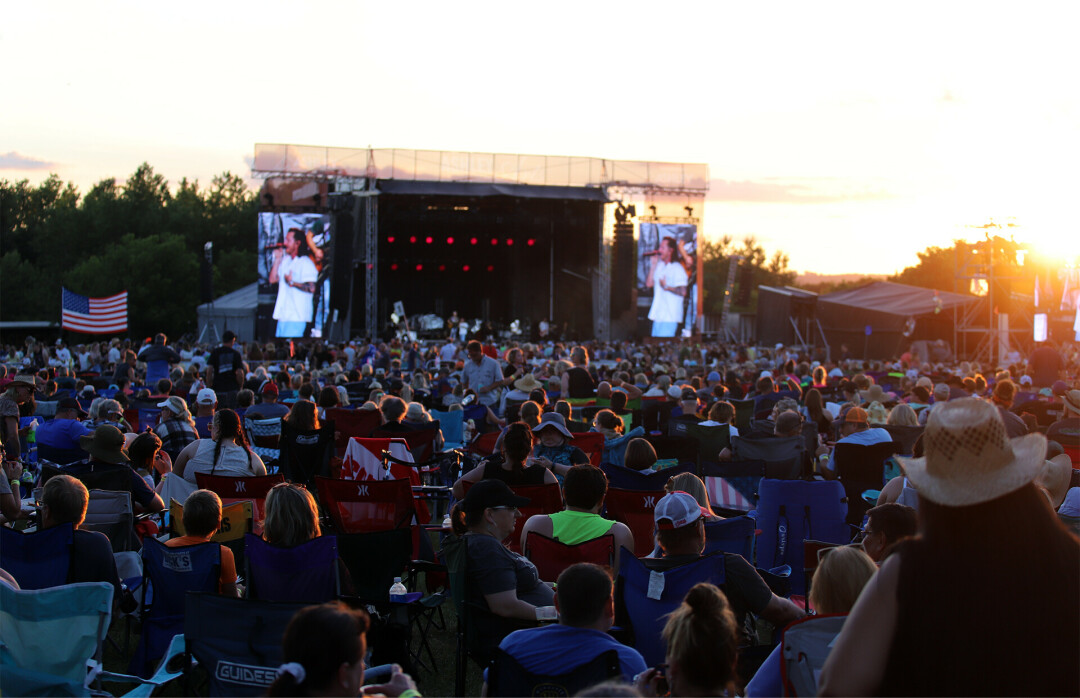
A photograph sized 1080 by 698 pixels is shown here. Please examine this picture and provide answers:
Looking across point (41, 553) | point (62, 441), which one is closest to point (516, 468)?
point (41, 553)

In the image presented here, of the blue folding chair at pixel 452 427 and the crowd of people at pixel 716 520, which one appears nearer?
the crowd of people at pixel 716 520

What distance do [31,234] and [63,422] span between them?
183 feet

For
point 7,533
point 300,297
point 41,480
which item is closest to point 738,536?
point 7,533

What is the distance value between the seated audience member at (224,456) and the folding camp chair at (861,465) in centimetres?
378

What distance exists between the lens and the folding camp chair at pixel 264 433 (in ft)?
25.6

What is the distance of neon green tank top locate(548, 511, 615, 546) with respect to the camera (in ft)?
13.5

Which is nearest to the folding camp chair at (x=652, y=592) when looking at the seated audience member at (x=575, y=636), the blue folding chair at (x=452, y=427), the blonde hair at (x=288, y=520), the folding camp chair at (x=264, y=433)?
the seated audience member at (x=575, y=636)

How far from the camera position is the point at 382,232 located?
3045 centimetres

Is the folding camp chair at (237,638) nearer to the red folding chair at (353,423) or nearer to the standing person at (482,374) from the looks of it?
the red folding chair at (353,423)

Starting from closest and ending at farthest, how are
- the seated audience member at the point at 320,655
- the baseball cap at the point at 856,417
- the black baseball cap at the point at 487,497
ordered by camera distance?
the seated audience member at the point at 320,655 < the black baseball cap at the point at 487,497 < the baseball cap at the point at 856,417

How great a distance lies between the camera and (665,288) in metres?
29.2

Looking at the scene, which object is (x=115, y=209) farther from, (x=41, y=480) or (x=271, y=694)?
(x=271, y=694)

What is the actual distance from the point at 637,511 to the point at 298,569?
6.49 feet

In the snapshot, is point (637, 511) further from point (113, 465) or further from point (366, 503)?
point (113, 465)
